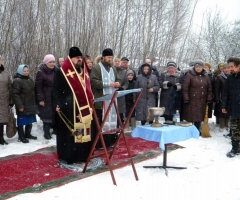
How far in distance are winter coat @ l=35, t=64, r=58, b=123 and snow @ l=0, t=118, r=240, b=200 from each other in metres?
0.88

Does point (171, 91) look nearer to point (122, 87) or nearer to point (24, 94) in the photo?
point (122, 87)

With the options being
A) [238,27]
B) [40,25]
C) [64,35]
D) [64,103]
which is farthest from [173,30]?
[64,103]

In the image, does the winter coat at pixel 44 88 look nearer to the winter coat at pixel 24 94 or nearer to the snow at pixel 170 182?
the winter coat at pixel 24 94

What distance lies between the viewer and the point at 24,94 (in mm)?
6238

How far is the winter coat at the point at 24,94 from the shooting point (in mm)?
6094

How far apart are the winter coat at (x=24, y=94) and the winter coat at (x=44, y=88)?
0.39 ft

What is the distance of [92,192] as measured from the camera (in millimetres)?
3863

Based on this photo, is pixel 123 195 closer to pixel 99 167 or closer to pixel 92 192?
pixel 92 192

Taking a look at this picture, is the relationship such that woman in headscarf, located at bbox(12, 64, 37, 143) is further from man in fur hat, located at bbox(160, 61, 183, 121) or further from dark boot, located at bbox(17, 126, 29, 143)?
man in fur hat, located at bbox(160, 61, 183, 121)

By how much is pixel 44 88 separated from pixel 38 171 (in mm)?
2236

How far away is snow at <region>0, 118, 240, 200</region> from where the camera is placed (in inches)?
150

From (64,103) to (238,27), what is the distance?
1667 centimetres

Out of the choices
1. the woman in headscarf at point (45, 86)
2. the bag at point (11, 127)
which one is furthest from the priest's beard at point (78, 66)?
the bag at point (11, 127)

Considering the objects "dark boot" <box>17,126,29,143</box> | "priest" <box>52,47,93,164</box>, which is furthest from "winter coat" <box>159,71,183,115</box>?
"dark boot" <box>17,126,29,143</box>
